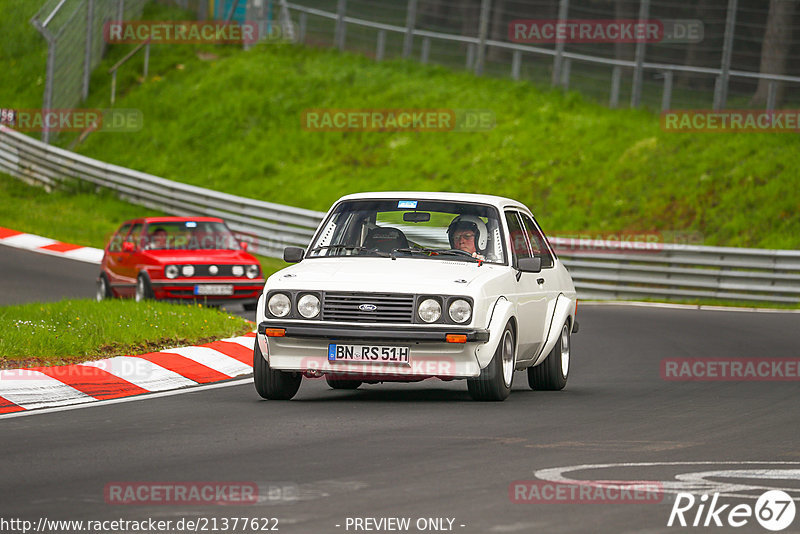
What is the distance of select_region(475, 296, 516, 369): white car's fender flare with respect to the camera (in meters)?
10.1

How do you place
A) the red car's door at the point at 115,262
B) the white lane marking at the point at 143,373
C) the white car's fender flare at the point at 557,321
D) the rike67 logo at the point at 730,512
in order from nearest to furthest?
the rike67 logo at the point at 730,512 → the white lane marking at the point at 143,373 → the white car's fender flare at the point at 557,321 → the red car's door at the point at 115,262

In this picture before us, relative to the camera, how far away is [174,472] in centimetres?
707

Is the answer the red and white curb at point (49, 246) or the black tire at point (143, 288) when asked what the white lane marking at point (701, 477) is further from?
the red and white curb at point (49, 246)

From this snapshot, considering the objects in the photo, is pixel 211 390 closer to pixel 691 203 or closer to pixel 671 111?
pixel 691 203

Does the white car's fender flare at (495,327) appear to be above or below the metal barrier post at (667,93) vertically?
below

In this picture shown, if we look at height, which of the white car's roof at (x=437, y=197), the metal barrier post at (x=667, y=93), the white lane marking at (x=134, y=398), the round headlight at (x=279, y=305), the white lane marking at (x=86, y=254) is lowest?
the white lane marking at (x=86, y=254)

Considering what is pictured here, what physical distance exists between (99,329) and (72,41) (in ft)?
85.5

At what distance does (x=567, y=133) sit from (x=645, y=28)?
333 centimetres

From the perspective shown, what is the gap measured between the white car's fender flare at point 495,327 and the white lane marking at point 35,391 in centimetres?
308

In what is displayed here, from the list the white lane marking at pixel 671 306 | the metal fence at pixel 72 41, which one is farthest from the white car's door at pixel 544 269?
the metal fence at pixel 72 41

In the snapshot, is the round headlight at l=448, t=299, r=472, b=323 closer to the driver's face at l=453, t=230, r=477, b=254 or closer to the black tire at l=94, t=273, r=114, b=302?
the driver's face at l=453, t=230, r=477, b=254

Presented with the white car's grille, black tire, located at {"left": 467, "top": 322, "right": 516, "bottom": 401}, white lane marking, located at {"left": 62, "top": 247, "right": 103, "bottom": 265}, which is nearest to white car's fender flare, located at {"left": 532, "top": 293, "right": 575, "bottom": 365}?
black tire, located at {"left": 467, "top": 322, "right": 516, "bottom": 401}

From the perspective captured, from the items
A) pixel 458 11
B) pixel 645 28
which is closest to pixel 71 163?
pixel 458 11

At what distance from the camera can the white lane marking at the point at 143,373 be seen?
38.0ft
